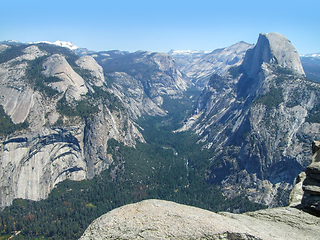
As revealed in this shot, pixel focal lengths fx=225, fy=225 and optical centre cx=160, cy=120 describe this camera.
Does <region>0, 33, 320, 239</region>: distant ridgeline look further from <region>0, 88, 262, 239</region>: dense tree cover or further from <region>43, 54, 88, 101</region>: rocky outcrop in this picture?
<region>43, 54, 88, 101</region>: rocky outcrop

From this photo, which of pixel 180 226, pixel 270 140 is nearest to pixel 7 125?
pixel 180 226

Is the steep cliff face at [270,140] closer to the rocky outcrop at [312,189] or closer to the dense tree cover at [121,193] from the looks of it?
the dense tree cover at [121,193]

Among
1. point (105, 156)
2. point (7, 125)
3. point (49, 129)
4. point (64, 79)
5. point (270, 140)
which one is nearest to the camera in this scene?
point (7, 125)

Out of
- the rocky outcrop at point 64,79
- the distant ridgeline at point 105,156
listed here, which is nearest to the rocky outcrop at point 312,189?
the distant ridgeline at point 105,156

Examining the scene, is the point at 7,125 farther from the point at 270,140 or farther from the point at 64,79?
the point at 270,140

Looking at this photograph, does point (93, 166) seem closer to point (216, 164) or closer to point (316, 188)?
point (216, 164)

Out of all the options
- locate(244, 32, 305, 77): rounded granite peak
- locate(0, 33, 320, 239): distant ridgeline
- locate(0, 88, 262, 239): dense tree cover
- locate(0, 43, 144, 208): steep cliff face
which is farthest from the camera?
locate(244, 32, 305, 77): rounded granite peak

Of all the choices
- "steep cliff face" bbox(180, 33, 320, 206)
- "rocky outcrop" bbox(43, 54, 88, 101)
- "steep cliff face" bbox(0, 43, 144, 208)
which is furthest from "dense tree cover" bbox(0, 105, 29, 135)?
"steep cliff face" bbox(180, 33, 320, 206)
